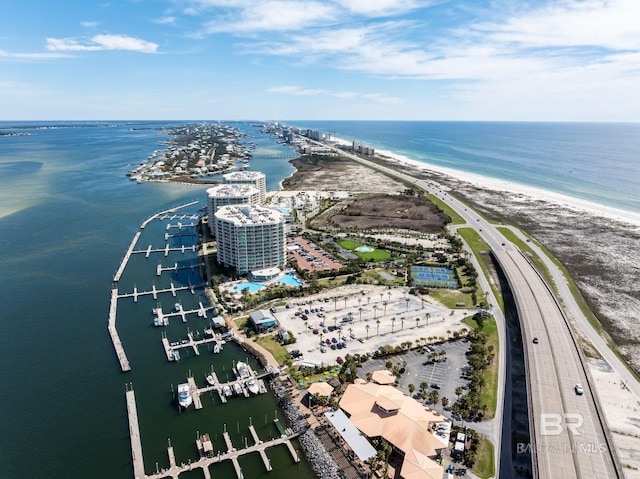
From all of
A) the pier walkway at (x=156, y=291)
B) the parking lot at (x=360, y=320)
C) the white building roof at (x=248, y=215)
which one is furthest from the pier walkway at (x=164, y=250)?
the parking lot at (x=360, y=320)

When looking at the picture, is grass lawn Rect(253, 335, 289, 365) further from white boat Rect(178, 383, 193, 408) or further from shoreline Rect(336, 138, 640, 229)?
shoreline Rect(336, 138, 640, 229)

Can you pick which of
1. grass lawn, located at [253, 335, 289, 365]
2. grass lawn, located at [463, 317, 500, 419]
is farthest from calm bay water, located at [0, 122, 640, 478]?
grass lawn, located at [463, 317, 500, 419]

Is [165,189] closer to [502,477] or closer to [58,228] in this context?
[58,228]

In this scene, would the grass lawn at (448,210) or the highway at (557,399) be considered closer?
the highway at (557,399)

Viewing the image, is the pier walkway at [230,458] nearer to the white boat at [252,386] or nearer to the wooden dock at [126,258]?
the white boat at [252,386]

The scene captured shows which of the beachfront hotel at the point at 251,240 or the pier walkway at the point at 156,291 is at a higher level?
the beachfront hotel at the point at 251,240

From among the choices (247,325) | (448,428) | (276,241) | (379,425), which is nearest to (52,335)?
(247,325)

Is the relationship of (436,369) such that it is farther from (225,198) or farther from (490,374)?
(225,198)
